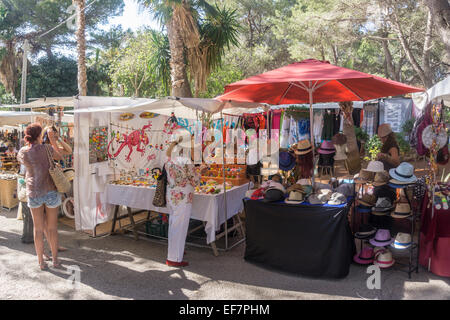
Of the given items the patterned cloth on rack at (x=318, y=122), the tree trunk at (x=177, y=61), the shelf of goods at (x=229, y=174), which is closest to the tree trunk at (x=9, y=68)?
the tree trunk at (x=177, y=61)

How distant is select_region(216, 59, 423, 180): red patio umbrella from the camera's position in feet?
11.9

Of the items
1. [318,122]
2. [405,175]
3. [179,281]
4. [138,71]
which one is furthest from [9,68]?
[405,175]

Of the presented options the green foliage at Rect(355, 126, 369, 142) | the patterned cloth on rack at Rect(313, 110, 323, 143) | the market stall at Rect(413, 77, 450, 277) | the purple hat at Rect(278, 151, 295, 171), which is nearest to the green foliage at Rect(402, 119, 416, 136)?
the green foliage at Rect(355, 126, 369, 142)

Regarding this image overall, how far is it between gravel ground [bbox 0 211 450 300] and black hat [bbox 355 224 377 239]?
0.37 m

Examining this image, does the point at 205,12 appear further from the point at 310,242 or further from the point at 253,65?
the point at 253,65

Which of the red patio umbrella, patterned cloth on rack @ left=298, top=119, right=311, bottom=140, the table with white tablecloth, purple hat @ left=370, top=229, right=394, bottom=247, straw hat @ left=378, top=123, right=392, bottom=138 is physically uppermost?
the red patio umbrella

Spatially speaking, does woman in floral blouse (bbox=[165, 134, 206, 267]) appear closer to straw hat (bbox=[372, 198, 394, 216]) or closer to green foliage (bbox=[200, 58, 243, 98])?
straw hat (bbox=[372, 198, 394, 216])

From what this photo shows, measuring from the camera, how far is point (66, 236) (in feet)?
17.9

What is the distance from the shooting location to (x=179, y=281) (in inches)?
151

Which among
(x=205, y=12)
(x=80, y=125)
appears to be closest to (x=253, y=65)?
(x=205, y=12)

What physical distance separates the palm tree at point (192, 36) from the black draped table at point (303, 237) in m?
4.86

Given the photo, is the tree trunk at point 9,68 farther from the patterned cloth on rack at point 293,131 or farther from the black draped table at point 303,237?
the black draped table at point 303,237

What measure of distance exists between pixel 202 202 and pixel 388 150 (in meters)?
2.86

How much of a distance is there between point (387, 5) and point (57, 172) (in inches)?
456
